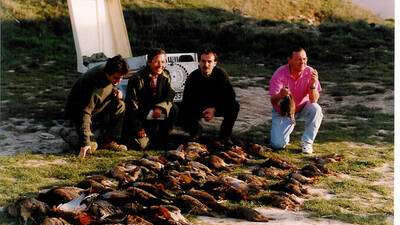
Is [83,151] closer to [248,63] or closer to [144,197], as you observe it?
[144,197]

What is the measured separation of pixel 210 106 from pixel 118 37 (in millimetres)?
4826

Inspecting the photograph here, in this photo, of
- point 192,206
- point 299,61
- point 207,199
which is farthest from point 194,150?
point 192,206

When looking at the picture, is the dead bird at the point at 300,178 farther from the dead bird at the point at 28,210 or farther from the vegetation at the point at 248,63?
the dead bird at the point at 28,210

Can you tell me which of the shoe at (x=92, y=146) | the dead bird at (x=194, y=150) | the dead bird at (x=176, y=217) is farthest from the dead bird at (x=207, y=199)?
the shoe at (x=92, y=146)

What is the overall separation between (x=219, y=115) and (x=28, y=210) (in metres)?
3.69

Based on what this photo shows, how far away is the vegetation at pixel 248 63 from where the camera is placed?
619 cm

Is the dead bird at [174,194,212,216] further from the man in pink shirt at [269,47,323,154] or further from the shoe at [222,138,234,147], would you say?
the man in pink shirt at [269,47,323,154]

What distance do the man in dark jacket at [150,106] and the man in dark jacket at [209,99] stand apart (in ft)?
0.87

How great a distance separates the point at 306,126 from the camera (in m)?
7.69

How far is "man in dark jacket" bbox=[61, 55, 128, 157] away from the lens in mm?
6895

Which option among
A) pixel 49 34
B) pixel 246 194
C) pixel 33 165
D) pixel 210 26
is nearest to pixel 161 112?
pixel 33 165

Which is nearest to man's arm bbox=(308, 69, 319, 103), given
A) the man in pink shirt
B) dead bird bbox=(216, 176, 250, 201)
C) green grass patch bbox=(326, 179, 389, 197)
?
the man in pink shirt

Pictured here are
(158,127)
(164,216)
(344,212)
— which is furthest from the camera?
(158,127)

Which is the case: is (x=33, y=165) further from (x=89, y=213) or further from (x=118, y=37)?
(x=118, y=37)
